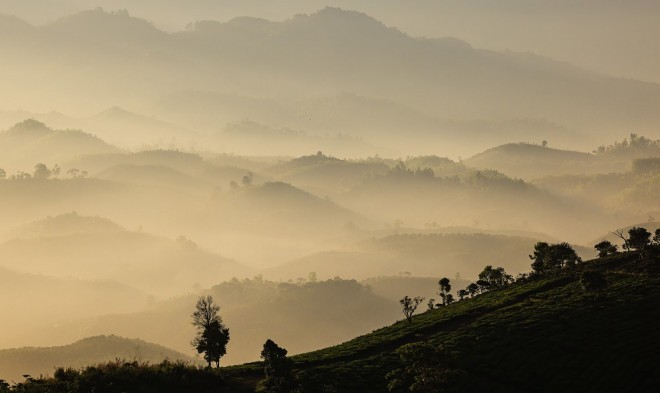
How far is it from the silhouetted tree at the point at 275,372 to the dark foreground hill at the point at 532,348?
2941mm

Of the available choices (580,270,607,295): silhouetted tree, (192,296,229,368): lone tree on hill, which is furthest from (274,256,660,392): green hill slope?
(192,296,229,368): lone tree on hill

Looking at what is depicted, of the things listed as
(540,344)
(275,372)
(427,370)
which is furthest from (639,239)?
(275,372)

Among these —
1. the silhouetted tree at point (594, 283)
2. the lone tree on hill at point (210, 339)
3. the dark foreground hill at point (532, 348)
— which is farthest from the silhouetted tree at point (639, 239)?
the lone tree on hill at point (210, 339)

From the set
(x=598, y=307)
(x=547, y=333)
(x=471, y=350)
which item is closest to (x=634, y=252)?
(x=598, y=307)

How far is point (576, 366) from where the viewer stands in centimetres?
10938

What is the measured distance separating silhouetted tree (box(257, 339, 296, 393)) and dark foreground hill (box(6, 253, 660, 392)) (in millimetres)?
2941

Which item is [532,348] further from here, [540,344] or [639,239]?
[639,239]

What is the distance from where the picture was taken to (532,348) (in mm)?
118625

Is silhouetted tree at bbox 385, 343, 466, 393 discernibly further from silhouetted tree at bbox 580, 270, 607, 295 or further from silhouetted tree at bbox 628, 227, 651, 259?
silhouetted tree at bbox 628, 227, 651, 259

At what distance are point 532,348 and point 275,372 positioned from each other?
49716 mm

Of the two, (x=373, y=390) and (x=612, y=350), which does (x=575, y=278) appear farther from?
(x=373, y=390)

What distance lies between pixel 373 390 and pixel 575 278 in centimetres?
9163

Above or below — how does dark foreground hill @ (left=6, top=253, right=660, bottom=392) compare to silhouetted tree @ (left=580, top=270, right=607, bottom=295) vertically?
below

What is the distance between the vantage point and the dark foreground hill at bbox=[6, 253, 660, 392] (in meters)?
104
